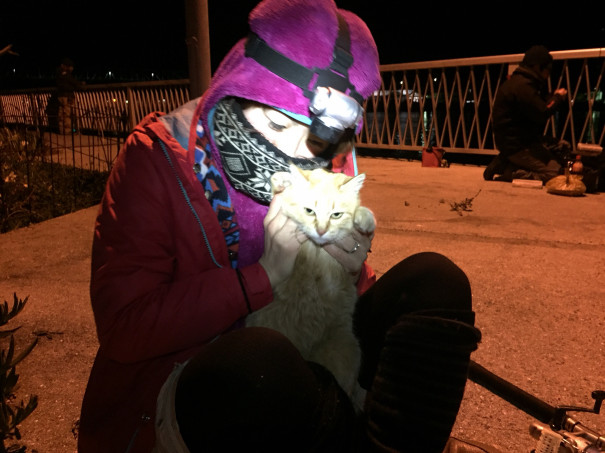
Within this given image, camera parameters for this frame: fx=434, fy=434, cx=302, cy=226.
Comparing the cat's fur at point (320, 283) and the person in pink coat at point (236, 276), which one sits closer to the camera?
the person in pink coat at point (236, 276)

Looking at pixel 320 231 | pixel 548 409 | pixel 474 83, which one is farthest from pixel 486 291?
pixel 474 83

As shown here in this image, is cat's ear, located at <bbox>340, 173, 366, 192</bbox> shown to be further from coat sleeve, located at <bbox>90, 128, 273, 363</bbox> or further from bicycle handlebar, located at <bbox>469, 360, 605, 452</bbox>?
bicycle handlebar, located at <bbox>469, 360, 605, 452</bbox>

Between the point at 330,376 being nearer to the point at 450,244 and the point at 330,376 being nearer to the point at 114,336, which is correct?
the point at 114,336

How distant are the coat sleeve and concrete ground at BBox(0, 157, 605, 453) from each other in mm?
629

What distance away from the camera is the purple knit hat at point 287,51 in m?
1.31

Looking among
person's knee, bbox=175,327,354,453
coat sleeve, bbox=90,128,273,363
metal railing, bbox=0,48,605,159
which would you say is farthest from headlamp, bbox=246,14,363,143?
metal railing, bbox=0,48,605,159

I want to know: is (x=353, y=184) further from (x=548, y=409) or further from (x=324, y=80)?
(x=548, y=409)

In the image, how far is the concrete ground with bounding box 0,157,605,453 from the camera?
1854 mm

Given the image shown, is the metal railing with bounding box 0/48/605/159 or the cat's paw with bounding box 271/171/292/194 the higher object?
the cat's paw with bounding box 271/171/292/194

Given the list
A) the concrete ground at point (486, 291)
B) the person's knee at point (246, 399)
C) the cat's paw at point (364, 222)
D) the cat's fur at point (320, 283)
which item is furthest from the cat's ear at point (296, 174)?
the concrete ground at point (486, 291)

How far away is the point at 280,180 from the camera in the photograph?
1.41 meters

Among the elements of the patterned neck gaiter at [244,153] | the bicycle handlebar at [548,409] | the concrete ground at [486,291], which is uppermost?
the patterned neck gaiter at [244,153]

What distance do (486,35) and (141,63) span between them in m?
13.5

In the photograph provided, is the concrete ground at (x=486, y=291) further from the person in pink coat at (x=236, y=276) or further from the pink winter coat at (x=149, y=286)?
the pink winter coat at (x=149, y=286)
